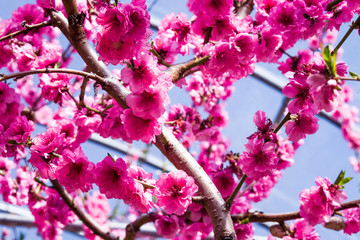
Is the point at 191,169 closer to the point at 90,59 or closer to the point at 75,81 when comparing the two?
the point at 90,59

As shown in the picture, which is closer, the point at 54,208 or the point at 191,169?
the point at 191,169

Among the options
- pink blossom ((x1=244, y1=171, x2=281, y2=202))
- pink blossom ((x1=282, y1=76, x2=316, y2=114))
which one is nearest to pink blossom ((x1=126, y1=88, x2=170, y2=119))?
pink blossom ((x1=282, y1=76, x2=316, y2=114))

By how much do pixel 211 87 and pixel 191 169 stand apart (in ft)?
5.07

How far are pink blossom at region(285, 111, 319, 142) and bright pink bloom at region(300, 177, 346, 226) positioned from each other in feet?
1.25

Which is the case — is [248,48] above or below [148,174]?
above

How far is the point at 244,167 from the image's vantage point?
128 centimetres

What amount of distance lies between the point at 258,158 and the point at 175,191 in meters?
0.33

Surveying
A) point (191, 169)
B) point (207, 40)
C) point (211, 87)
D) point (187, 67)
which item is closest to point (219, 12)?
point (207, 40)

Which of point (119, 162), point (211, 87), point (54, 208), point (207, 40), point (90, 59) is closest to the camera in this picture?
point (119, 162)

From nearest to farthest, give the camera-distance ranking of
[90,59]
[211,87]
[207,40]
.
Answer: [90,59] < [207,40] < [211,87]

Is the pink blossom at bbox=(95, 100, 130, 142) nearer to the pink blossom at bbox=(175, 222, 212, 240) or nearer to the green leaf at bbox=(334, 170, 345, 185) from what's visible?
the pink blossom at bbox=(175, 222, 212, 240)

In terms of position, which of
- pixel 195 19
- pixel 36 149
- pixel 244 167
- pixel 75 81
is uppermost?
pixel 75 81

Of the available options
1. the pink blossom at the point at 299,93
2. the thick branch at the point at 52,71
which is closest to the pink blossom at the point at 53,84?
the thick branch at the point at 52,71

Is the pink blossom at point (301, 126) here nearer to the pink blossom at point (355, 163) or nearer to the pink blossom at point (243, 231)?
the pink blossom at point (243, 231)
